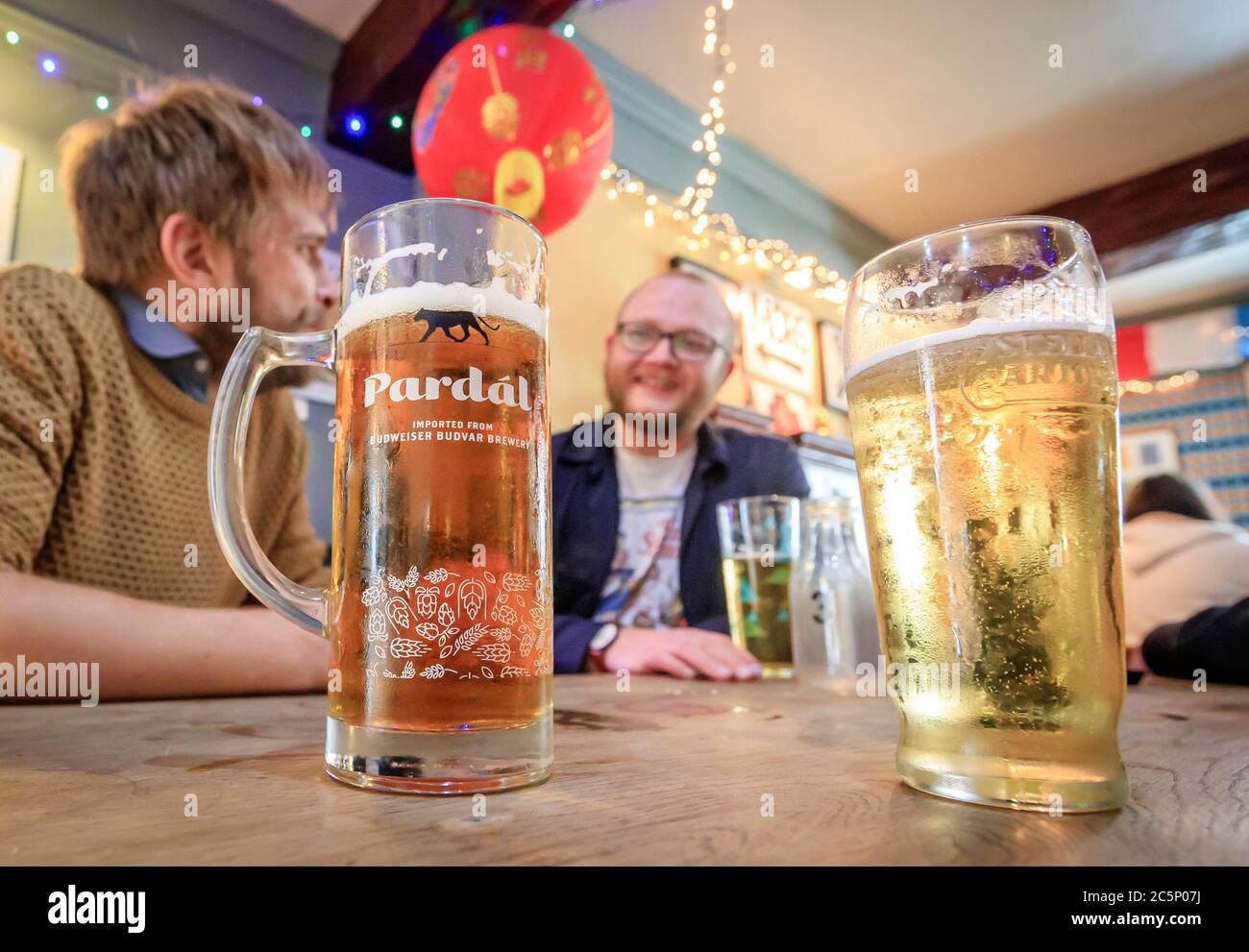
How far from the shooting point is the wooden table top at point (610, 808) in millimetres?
284

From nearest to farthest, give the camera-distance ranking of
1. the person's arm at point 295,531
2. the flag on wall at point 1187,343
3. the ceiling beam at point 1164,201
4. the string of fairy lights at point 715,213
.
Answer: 1. the person's arm at point 295,531
2. the string of fairy lights at point 715,213
3. the ceiling beam at point 1164,201
4. the flag on wall at point 1187,343

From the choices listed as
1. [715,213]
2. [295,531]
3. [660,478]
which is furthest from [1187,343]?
[295,531]

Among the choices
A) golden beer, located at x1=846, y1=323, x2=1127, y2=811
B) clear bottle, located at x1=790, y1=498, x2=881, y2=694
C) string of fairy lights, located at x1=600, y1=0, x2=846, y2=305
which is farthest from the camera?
string of fairy lights, located at x1=600, y1=0, x2=846, y2=305

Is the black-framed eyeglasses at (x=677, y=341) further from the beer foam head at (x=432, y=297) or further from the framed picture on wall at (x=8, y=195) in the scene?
the beer foam head at (x=432, y=297)

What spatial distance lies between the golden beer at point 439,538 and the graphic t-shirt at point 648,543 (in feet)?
5.18

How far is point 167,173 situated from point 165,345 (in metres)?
0.39

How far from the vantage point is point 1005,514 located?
405mm

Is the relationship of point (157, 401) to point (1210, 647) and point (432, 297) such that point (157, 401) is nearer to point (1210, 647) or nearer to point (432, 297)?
point (432, 297)

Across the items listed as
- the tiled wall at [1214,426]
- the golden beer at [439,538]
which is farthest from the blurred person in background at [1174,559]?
the tiled wall at [1214,426]

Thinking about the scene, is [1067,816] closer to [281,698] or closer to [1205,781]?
[1205,781]

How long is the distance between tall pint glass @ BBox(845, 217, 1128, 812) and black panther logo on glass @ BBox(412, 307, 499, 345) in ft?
0.81

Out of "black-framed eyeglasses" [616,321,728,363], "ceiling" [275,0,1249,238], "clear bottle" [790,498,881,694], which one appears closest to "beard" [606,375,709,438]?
"black-framed eyeglasses" [616,321,728,363]

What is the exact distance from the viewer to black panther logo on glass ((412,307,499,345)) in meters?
0.45

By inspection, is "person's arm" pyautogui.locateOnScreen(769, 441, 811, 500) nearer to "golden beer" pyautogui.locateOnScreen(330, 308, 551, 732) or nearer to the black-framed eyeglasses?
the black-framed eyeglasses
